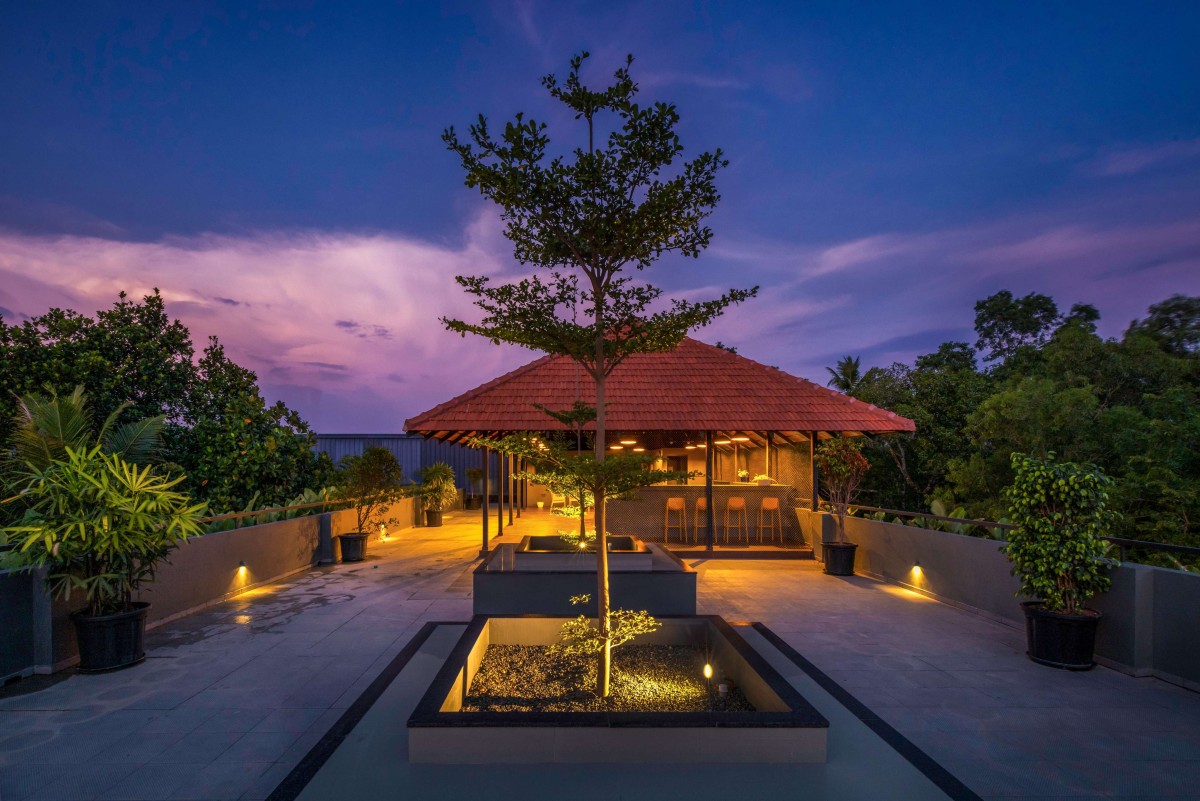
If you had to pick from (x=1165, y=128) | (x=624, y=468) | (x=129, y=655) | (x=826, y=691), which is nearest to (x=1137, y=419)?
(x=1165, y=128)

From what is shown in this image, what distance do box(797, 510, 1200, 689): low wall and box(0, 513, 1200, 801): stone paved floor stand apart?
0.75 ft

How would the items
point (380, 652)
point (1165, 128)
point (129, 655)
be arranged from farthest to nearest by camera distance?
point (1165, 128), point (380, 652), point (129, 655)

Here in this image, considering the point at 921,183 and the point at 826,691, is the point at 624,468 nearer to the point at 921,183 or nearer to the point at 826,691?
the point at 826,691

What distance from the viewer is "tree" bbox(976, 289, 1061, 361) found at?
2795 centimetres

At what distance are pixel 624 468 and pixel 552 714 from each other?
1.37 m

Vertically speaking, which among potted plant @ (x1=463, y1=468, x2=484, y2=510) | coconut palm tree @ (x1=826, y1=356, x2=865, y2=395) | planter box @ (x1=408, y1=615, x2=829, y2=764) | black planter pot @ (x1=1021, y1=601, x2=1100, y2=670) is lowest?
potted plant @ (x1=463, y1=468, x2=484, y2=510)

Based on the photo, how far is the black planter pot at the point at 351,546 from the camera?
10141mm

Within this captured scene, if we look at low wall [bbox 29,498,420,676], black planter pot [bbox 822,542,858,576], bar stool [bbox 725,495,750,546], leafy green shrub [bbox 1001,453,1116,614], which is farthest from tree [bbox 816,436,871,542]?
low wall [bbox 29,498,420,676]

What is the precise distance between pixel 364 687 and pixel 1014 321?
3465 centimetres

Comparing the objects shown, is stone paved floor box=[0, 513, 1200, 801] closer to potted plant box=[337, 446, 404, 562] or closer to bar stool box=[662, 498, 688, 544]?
potted plant box=[337, 446, 404, 562]

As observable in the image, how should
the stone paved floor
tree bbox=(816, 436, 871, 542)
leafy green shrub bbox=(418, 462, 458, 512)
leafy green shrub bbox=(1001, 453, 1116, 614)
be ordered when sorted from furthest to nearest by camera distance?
leafy green shrub bbox=(418, 462, 458, 512) < tree bbox=(816, 436, 871, 542) < leafy green shrub bbox=(1001, 453, 1116, 614) < the stone paved floor

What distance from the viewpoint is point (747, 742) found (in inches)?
100

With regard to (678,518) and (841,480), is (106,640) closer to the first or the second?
(678,518)

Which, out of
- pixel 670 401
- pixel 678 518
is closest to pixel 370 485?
pixel 670 401
